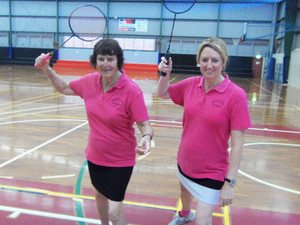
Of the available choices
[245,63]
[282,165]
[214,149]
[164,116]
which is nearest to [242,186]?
[282,165]

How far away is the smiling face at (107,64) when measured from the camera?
209 centimetres

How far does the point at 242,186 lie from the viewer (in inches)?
151

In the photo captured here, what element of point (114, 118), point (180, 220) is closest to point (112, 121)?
point (114, 118)

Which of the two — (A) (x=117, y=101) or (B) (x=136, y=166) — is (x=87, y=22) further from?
(A) (x=117, y=101)

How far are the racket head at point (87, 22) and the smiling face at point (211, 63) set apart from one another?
2416mm

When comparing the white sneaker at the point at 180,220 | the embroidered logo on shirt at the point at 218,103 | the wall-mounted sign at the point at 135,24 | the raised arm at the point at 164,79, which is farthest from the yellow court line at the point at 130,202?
the wall-mounted sign at the point at 135,24

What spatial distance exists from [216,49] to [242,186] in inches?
96.9

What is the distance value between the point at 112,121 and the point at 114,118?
0.09 feet

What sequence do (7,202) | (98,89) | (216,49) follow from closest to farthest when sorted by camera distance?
(216,49)
(98,89)
(7,202)

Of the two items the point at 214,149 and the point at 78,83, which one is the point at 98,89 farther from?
the point at 214,149

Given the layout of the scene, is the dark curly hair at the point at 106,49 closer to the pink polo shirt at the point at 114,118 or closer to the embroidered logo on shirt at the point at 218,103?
the pink polo shirt at the point at 114,118

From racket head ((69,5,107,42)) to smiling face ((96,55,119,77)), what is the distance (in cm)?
211

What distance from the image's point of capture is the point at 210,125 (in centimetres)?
204

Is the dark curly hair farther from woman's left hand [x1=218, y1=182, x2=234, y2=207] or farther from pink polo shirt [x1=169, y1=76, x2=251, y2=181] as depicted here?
woman's left hand [x1=218, y1=182, x2=234, y2=207]
